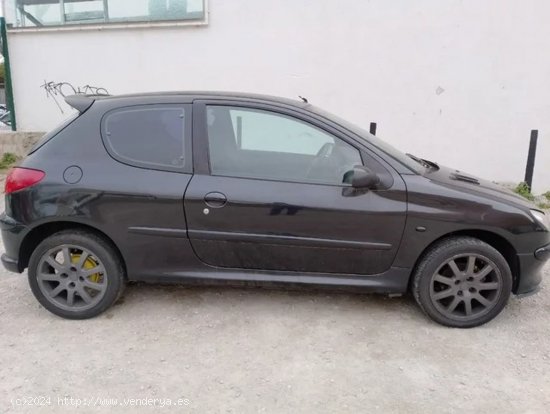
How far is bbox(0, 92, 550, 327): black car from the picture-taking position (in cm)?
322

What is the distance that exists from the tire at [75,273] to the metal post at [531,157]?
5.91 m

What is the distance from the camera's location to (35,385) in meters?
2.67

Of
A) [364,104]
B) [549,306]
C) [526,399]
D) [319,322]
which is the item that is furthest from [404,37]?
[526,399]

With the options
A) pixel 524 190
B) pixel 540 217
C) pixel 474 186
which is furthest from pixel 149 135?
pixel 524 190

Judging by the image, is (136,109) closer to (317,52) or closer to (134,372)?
(134,372)

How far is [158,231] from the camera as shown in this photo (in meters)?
3.29

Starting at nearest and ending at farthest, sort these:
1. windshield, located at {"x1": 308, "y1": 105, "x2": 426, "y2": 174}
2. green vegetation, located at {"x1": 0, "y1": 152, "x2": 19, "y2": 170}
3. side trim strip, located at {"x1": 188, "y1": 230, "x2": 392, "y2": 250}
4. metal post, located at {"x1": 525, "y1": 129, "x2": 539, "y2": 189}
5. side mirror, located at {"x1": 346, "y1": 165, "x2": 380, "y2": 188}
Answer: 1. side mirror, located at {"x1": 346, "y1": 165, "x2": 380, "y2": 188}
2. side trim strip, located at {"x1": 188, "y1": 230, "x2": 392, "y2": 250}
3. windshield, located at {"x1": 308, "y1": 105, "x2": 426, "y2": 174}
4. metal post, located at {"x1": 525, "y1": 129, "x2": 539, "y2": 189}
5. green vegetation, located at {"x1": 0, "y1": 152, "x2": 19, "y2": 170}

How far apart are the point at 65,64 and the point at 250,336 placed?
22.2 feet

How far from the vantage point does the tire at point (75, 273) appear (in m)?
3.29

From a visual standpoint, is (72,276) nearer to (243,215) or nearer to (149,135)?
(149,135)

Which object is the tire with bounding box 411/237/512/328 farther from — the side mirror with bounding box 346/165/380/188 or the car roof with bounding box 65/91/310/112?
the car roof with bounding box 65/91/310/112

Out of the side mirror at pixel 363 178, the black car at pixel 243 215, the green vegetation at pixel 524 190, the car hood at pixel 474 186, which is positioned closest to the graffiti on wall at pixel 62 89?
the black car at pixel 243 215

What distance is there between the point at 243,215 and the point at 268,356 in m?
0.93

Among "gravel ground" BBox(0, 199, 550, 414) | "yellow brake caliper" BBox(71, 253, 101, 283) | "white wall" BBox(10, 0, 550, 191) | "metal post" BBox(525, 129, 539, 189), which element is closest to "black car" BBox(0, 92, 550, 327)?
"yellow brake caliper" BBox(71, 253, 101, 283)
